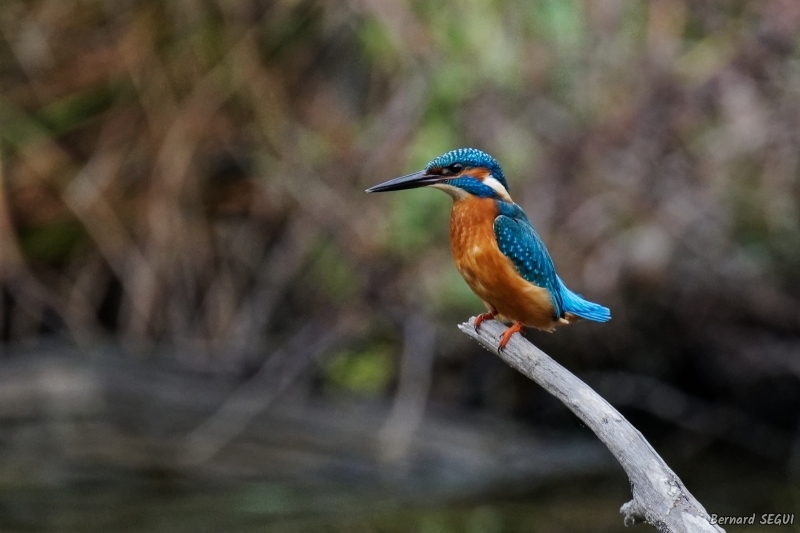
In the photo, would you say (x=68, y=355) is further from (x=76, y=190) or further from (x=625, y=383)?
(x=625, y=383)

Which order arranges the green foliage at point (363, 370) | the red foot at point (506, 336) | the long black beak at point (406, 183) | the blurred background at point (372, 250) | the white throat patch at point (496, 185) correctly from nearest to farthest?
1. the red foot at point (506, 336)
2. the long black beak at point (406, 183)
3. the white throat patch at point (496, 185)
4. the blurred background at point (372, 250)
5. the green foliage at point (363, 370)

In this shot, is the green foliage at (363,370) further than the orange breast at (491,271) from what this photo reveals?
Yes

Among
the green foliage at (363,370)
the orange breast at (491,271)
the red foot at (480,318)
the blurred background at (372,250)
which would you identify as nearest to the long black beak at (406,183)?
the orange breast at (491,271)

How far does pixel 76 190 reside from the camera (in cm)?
547

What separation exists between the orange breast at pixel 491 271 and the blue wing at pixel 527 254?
16 millimetres

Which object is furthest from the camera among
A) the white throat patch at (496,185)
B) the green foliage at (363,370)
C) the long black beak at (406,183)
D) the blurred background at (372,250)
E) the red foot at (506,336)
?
the green foliage at (363,370)

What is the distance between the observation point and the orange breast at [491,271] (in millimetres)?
2275

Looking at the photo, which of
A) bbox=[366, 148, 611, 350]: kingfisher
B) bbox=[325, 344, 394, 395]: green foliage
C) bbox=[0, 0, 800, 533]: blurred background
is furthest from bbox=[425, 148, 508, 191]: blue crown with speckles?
bbox=[325, 344, 394, 395]: green foliage

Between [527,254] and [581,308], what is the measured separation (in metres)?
0.20

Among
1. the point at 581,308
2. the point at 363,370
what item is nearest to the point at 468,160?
the point at 581,308

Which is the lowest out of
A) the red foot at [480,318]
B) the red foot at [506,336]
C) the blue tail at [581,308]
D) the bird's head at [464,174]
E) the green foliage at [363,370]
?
the red foot at [506,336]

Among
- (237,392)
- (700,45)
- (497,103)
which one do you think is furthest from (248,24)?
(700,45)

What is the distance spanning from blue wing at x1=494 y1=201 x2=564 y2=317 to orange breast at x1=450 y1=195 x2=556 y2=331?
2 cm

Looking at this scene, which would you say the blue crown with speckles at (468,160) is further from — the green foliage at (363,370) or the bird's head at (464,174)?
the green foliage at (363,370)
